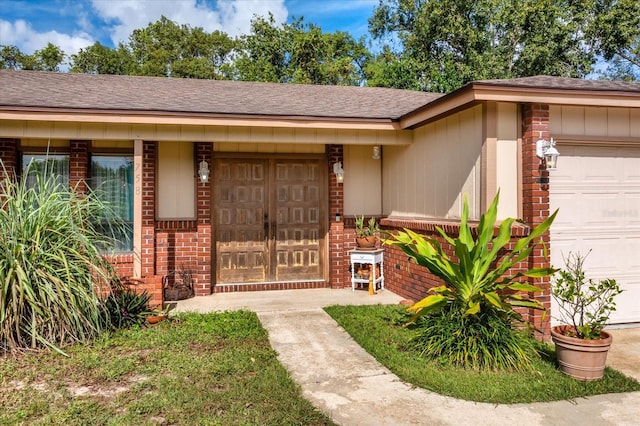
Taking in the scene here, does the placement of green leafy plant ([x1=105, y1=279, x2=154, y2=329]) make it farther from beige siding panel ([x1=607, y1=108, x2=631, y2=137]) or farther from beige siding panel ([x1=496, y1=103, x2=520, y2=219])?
beige siding panel ([x1=607, y1=108, x2=631, y2=137])

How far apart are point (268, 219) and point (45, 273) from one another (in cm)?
402

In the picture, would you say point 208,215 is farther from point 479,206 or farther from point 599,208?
point 599,208

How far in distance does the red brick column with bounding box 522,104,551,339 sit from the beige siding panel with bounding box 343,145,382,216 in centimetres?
358

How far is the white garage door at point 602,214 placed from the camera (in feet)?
17.1

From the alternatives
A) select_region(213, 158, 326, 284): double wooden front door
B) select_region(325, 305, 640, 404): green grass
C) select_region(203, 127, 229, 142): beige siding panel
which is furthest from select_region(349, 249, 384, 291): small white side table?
select_region(203, 127, 229, 142): beige siding panel

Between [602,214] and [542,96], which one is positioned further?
[602,214]

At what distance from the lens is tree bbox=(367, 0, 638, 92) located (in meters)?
20.3

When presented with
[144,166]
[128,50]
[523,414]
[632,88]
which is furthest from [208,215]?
[128,50]

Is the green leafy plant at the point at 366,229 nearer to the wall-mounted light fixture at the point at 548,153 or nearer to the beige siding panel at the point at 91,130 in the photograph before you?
the wall-mounted light fixture at the point at 548,153

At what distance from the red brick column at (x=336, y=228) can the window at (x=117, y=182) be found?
11.0 ft

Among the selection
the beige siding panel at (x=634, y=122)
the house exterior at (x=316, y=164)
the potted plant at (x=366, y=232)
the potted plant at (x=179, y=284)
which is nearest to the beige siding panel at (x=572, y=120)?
the house exterior at (x=316, y=164)

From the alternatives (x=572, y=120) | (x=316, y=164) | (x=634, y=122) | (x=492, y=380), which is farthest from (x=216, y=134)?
(x=634, y=122)

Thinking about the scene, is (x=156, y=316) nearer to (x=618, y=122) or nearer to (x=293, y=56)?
(x=618, y=122)

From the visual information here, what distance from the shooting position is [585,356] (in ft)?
12.4
